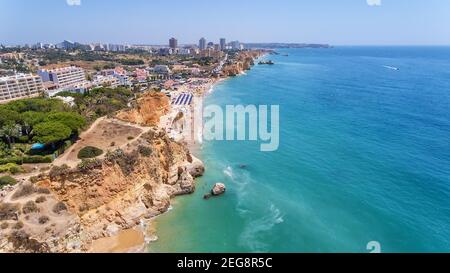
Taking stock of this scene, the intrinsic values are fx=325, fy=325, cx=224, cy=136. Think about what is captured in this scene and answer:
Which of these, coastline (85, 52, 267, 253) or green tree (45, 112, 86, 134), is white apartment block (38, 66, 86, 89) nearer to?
coastline (85, 52, 267, 253)

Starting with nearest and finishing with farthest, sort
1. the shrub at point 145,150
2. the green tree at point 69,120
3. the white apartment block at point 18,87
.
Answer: the shrub at point 145,150 < the green tree at point 69,120 < the white apartment block at point 18,87

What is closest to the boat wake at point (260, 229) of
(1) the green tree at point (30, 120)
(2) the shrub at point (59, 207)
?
(2) the shrub at point (59, 207)

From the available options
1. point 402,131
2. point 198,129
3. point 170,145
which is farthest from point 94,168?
point 402,131

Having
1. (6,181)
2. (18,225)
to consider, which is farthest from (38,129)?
(18,225)

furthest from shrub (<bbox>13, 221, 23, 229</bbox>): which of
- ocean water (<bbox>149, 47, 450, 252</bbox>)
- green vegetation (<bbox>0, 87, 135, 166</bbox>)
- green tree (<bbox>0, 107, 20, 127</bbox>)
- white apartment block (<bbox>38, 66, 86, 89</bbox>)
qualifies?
white apartment block (<bbox>38, 66, 86, 89</bbox>)

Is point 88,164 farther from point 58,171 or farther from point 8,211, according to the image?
point 8,211

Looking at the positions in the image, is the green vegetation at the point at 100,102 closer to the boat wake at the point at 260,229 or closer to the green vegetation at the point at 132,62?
the boat wake at the point at 260,229
